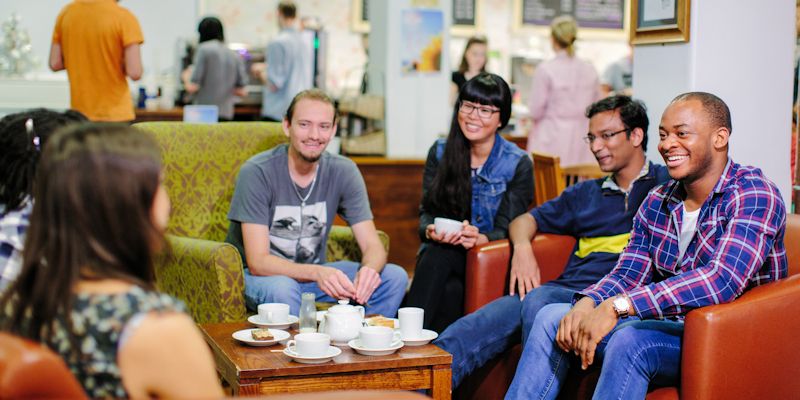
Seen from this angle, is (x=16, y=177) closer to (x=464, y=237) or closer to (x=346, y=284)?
(x=346, y=284)

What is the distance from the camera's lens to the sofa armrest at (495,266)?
132 inches

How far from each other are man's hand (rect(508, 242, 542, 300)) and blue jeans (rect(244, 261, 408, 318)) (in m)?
0.42

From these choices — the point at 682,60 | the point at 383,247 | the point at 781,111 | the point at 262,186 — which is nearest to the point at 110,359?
the point at 262,186

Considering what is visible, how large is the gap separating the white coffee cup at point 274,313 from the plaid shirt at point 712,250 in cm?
86

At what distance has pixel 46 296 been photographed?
54.9 inches

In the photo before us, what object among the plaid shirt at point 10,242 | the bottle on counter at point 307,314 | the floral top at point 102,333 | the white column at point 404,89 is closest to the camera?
the floral top at point 102,333

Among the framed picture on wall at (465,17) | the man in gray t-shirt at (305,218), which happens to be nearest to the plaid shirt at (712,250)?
the man in gray t-shirt at (305,218)

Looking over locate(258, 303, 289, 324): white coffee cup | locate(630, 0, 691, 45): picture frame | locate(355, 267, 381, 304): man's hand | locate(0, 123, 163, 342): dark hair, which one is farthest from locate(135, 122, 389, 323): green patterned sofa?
locate(0, 123, 163, 342): dark hair

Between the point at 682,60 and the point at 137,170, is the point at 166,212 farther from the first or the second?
the point at 682,60

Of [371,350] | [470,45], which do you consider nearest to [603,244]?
[371,350]

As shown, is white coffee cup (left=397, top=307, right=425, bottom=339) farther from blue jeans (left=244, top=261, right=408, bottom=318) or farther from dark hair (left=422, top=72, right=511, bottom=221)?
dark hair (left=422, top=72, right=511, bottom=221)

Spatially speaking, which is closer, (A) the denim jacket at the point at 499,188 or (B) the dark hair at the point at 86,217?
(B) the dark hair at the point at 86,217

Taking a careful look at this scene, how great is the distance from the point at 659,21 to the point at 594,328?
1.36 m

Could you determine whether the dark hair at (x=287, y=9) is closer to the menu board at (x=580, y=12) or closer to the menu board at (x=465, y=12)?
the menu board at (x=465, y=12)
